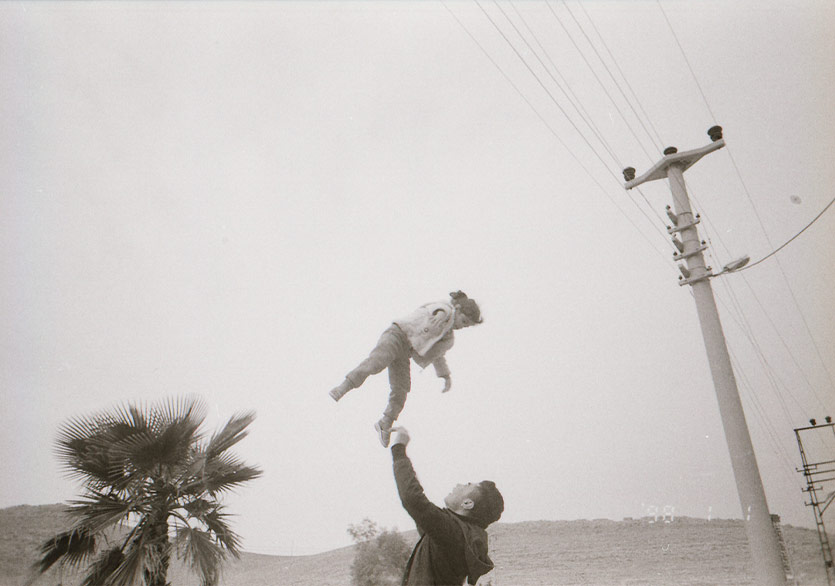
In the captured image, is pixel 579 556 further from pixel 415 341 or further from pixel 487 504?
pixel 415 341

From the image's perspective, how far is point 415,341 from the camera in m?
3.18

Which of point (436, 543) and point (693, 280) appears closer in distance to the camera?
point (436, 543)

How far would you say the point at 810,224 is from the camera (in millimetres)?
8031

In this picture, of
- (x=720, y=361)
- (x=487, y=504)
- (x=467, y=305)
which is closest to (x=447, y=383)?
(x=467, y=305)

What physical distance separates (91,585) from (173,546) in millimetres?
889

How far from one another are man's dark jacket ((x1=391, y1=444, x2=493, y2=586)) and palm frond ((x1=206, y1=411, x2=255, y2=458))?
4.74 m

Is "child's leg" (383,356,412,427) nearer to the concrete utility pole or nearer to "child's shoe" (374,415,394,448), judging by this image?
"child's shoe" (374,415,394,448)

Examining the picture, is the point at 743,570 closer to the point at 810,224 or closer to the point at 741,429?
the point at 741,429

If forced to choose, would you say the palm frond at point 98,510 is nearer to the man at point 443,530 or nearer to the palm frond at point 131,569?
the palm frond at point 131,569

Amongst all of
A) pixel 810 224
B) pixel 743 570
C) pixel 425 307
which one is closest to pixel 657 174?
pixel 810 224

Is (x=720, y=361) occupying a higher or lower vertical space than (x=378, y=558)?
higher

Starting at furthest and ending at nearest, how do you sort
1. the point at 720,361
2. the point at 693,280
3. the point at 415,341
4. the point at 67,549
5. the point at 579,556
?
the point at 579,556 → the point at 693,280 → the point at 720,361 → the point at 67,549 → the point at 415,341

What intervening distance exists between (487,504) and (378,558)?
11.3 m

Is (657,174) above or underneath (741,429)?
above
